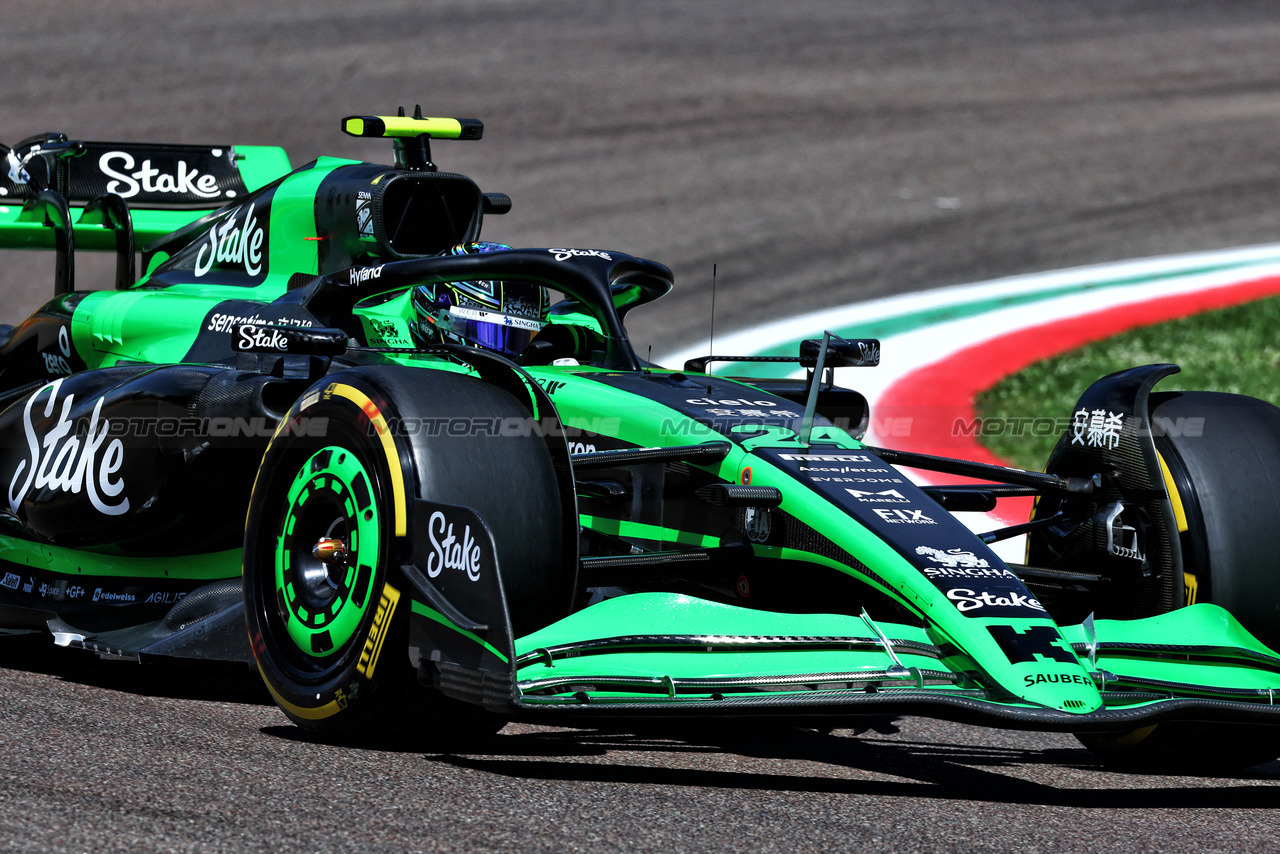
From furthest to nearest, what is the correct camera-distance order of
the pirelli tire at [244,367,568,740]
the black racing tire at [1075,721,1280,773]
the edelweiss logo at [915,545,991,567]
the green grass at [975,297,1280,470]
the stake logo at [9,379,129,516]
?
1. the green grass at [975,297,1280,470]
2. the stake logo at [9,379,129,516]
3. the black racing tire at [1075,721,1280,773]
4. the edelweiss logo at [915,545,991,567]
5. the pirelli tire at [244,367,568,740]

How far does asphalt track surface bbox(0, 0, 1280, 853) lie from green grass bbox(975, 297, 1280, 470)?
2.57m

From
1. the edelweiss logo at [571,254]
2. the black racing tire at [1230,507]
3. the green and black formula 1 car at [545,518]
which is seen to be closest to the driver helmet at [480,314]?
the green and black formula 1 car at [545,518]

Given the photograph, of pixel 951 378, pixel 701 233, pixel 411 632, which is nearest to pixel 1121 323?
pixel 951 378

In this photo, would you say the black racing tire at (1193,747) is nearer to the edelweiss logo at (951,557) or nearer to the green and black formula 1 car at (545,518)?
the green and black formula 1 car at (545,518)

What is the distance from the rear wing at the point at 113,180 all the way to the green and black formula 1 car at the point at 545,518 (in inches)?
39.5

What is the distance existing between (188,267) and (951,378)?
20.2 ft

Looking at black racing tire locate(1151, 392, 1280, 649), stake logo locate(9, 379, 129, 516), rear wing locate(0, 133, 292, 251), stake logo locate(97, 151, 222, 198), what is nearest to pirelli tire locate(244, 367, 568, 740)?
stake logo locate(9, 379, 129, 516)

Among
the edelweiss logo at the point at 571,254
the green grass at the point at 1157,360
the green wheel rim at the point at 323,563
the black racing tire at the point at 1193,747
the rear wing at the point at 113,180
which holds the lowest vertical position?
the black racing tire at the point at 1193,747

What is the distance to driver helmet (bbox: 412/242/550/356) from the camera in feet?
19.7

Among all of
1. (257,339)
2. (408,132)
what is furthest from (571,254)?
(408,132)

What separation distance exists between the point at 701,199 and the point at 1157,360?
650 centimetres

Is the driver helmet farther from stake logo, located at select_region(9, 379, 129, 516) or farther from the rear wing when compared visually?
the rear wing

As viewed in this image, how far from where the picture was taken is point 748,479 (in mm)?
4742

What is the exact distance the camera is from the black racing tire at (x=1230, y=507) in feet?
16.2
